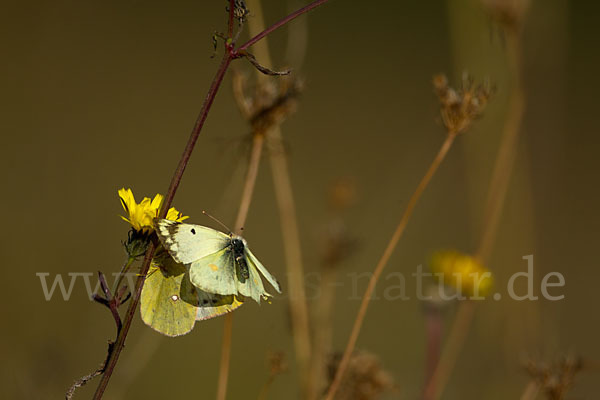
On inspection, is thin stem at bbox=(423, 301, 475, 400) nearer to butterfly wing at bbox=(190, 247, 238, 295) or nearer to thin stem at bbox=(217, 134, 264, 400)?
thin stem at bbox=(217, 134, 264, 400)

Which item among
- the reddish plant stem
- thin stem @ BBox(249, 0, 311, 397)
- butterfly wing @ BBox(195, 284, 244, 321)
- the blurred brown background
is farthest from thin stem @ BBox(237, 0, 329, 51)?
thin stem @ BBox(249, 0, 311, 397)

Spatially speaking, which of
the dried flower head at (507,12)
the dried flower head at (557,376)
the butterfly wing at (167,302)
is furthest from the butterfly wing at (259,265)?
the dried flower head at (507,12)

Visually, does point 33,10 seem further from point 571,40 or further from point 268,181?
point 571,40

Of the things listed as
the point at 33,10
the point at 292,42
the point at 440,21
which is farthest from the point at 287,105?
the point at 440,21

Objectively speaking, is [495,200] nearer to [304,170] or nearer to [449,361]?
[449,361]

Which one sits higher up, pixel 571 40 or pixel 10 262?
pixel 571 40

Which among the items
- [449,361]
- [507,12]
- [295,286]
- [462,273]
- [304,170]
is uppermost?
[304,170]

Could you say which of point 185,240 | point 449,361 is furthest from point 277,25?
point 449,361
